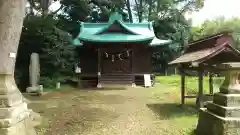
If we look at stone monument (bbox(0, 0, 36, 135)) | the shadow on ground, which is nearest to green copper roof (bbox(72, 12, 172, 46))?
the shadow on ground

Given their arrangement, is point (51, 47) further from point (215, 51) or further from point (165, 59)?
point (165, 59)

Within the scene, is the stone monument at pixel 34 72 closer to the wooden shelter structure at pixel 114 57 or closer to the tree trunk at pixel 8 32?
the wooden shelter structure at pixel 114 57

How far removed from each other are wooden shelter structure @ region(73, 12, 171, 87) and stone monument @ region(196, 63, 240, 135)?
13.4 m

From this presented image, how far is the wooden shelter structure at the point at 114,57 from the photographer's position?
60.8 ft

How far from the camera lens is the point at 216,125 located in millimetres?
4633

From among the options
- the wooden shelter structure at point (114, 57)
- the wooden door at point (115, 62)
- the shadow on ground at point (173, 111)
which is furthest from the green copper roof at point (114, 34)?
the shadow on ground at point (173, 111)

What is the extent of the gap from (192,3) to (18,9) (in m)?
33.9

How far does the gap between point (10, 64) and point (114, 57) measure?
14.6m

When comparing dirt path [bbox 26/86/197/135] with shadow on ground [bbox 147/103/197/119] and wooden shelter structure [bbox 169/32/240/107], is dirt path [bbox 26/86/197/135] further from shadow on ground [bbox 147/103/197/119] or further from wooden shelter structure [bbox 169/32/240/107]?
wooden shelter structure [bbox 169/32/240/107]

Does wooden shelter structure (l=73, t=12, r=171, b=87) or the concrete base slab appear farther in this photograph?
wooden shelter structure (l=73, t=12, r=171, b=87)

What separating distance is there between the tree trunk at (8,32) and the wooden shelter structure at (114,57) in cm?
1323

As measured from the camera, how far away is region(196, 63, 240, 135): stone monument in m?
4.36

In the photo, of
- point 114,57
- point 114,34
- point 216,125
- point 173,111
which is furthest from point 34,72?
point 216,125

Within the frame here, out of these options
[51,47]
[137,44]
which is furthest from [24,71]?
[137,44]
